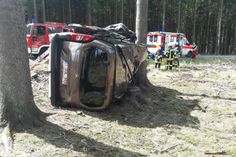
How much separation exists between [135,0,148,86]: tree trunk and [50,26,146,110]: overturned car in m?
2.55

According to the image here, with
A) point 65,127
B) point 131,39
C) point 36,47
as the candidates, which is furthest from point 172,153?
point 36,47

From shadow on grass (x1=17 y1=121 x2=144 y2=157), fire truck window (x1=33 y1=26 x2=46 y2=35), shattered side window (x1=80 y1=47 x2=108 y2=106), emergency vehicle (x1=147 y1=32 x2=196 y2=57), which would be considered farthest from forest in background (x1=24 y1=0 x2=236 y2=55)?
shadow on grass (x1=17 y1=121 x2=144 y2=157)

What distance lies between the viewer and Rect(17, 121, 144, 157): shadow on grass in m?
4.43

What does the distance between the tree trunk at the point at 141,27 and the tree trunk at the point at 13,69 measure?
16.3ft

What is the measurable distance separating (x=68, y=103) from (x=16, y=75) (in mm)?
1942

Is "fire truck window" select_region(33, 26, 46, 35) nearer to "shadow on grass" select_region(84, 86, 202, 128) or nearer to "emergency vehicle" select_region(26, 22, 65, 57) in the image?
"emergency vehicle" select_region(26, 22, 65, 57)

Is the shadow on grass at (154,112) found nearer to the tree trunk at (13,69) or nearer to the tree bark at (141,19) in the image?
the tree trunk at (13,69)

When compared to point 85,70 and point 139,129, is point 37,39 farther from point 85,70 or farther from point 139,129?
point 139,129

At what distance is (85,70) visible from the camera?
21.4ft

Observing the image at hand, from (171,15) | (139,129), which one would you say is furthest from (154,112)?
(171,15)

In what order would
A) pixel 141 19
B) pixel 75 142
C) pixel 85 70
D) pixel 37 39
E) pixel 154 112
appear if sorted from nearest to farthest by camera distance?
pixel 75 142 → pixel 85 70 → pixel 154 112 → pixel 141 19 → pixel 37 39

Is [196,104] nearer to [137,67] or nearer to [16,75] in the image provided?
[137,67]

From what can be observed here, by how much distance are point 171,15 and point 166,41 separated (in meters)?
16.1

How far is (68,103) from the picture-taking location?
6.51 metres
